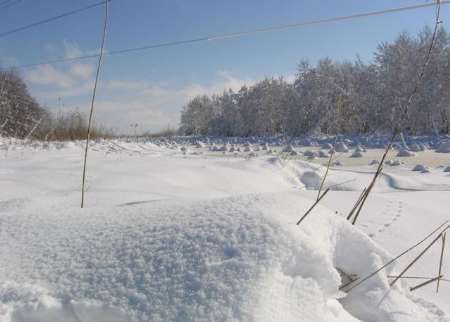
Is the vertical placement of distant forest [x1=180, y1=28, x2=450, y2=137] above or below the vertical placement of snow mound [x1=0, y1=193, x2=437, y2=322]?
above

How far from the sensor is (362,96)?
61.4 feet

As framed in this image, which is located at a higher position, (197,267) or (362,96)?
(362,96)

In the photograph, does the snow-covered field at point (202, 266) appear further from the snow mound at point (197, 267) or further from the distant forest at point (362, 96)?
the distant forest at point (362, 96)

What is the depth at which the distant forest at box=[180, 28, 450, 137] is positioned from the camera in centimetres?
1525

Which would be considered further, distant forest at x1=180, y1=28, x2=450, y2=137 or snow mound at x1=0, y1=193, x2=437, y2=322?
distant forest at x1=180, y1=28, x2=450, y2=137

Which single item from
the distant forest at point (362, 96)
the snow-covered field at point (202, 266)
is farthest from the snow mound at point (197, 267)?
the distant forest at point (362, 96)

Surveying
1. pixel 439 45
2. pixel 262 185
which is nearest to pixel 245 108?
pixel 439 45

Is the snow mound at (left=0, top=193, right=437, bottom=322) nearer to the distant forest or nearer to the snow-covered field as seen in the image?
the snow-covered field

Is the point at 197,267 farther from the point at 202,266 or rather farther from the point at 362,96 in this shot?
the point at 362,96

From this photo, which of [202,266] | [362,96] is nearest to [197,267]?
[202,266]

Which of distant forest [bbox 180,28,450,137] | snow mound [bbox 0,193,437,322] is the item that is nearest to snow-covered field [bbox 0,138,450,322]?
snow mound [bbox 0,193,437,322]

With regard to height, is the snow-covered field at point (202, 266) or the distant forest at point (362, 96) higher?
the distant forest at point (362, 96)

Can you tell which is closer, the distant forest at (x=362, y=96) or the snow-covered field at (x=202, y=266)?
the snow-covered field at (x=202, y=266)

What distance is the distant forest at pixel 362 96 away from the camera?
15.2 metres
